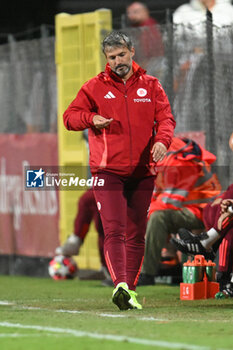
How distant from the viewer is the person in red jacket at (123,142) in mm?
6594

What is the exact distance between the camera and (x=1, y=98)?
1245cm

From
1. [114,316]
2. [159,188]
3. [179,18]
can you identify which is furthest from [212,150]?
[114,316]

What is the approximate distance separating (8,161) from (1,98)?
91 cm

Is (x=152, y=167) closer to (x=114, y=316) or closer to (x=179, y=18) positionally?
(x=114, y=316)

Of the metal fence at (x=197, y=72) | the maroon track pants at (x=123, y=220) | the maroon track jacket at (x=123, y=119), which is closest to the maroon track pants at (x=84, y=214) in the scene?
the metal fence at (x=197, y=72)

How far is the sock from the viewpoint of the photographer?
777 centimetres

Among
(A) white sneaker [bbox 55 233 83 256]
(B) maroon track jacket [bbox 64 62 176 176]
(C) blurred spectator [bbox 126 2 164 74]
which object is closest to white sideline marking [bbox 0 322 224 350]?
(B) maroon track jacket [bbox 64 62 176 176]

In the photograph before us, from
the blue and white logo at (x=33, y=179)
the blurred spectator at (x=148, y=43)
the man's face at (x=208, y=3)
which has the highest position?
the man's face at (x=208, y=3)

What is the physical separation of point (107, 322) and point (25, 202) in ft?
20.2

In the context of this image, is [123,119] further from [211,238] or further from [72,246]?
[72,246]

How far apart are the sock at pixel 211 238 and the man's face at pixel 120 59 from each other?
168 centimetres

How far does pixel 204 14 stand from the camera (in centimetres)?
1003

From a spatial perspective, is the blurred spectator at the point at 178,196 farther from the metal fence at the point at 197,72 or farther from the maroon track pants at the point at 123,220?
the maroon track pants at the point at 123,220

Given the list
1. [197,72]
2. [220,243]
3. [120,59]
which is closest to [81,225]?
[197,72]
